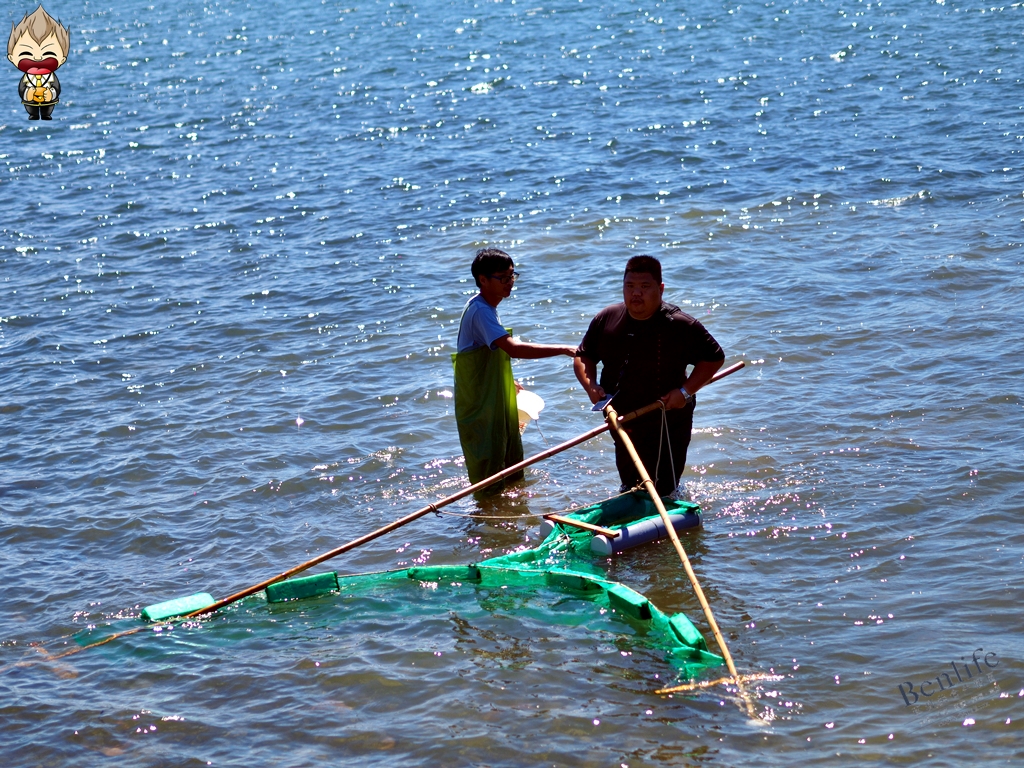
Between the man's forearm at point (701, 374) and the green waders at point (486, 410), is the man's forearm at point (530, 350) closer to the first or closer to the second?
the green waders at point (486, 410)

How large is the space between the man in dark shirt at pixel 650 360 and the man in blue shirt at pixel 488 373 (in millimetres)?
352

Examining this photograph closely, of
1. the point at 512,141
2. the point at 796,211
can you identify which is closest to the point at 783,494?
the point at 796,211

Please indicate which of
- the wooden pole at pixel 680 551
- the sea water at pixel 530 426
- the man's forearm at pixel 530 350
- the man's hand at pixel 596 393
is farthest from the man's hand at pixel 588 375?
the sea water at pixel 530 426

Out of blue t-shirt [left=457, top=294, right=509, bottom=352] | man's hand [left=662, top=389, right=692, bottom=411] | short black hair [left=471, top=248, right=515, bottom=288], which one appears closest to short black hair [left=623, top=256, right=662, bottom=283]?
man's hand [left=662, top=389, right=692, bottom=411]

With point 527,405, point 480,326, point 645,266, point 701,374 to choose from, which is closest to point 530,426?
point 527,405

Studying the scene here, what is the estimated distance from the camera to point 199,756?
5.86 m

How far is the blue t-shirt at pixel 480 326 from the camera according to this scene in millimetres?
7688

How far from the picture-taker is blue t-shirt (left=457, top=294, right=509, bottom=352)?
7.69 metres

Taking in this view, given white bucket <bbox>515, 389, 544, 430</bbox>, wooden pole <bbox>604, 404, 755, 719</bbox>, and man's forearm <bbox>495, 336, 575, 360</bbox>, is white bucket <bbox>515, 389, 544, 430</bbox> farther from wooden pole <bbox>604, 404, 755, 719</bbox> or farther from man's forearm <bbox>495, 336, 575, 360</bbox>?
wooden pole <bbox>604, 404, 755, 719</bbox>

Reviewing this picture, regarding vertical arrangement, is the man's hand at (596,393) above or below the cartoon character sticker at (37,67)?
below

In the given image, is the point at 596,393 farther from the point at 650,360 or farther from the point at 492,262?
the point at 492,262

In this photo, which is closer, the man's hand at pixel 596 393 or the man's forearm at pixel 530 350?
the man's hand at pixel 596 393

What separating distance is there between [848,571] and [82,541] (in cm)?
544

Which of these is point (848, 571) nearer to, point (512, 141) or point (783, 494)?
point (783, 494)
